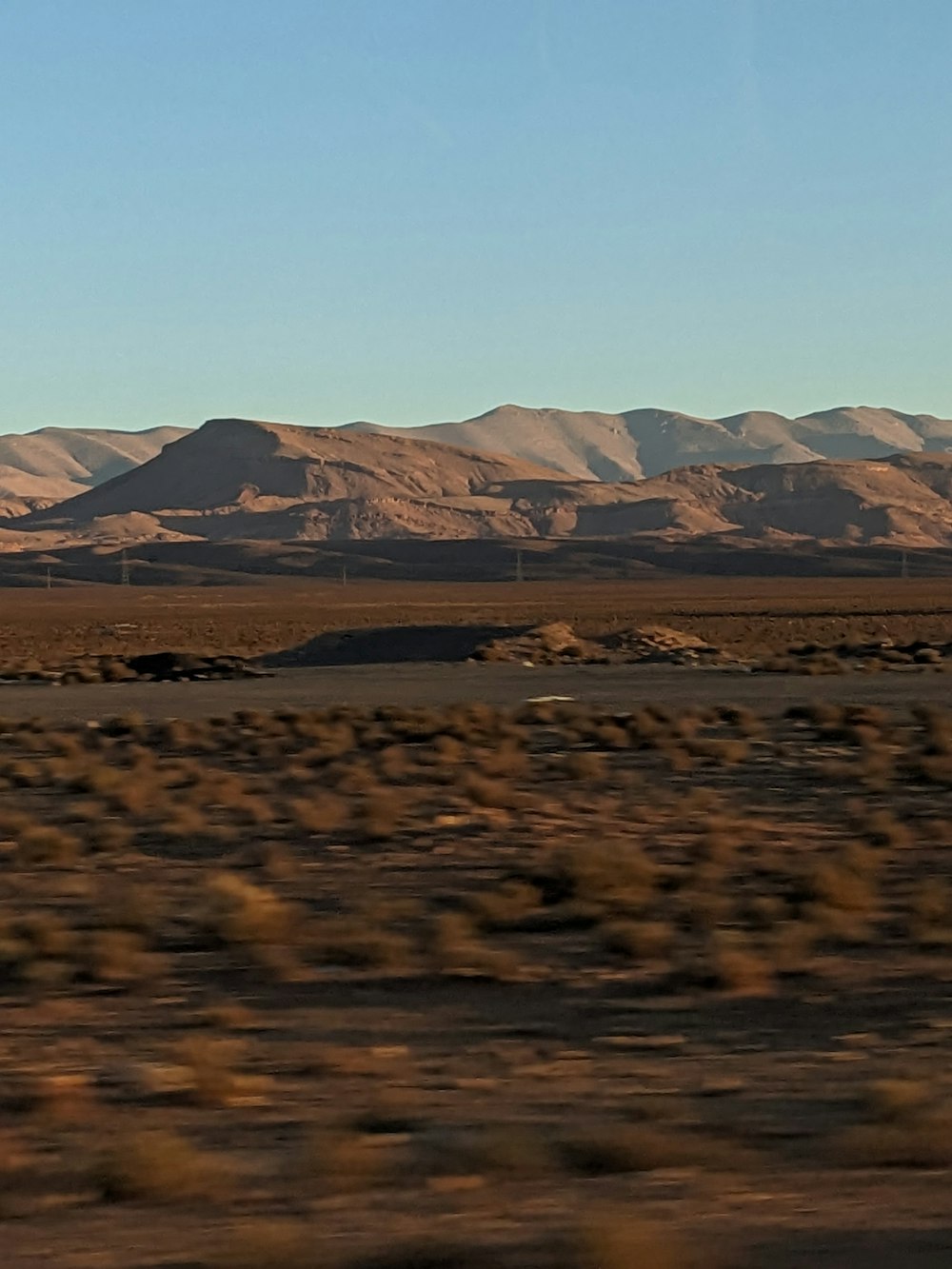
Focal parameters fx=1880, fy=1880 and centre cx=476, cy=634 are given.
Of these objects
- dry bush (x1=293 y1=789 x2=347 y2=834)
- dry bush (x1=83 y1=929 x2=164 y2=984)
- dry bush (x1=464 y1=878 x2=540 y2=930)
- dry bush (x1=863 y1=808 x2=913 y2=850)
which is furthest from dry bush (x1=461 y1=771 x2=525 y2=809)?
dry bush (x1=83 y1=929 x2=164 y2=984)

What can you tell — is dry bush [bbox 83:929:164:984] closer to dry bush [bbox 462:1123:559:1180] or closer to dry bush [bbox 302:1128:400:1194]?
dry bush [bbox 302:1128:400:1194]

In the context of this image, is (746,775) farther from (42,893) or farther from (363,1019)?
(363,1019)

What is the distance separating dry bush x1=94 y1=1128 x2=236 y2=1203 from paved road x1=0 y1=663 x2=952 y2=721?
26.3m

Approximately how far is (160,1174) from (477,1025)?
3288 millimetres

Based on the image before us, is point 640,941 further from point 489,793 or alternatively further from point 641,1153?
point 489,793

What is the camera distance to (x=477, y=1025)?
10.0 meters

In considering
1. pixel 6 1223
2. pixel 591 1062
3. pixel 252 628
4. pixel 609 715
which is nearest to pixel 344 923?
pixel 591 1062

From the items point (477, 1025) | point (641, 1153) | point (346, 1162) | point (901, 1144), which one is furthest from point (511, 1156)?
point (477, 1025)

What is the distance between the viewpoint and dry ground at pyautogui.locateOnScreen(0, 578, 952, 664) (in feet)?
236

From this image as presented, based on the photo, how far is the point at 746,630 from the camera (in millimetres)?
74688

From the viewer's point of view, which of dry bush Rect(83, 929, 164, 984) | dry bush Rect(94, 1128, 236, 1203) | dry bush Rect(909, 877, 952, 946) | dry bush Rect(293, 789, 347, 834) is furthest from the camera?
dry bush Rect(293, 789, 347, 834)

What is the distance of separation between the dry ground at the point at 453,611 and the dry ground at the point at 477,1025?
4290 centimetres

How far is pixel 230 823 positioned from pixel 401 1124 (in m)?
10.6

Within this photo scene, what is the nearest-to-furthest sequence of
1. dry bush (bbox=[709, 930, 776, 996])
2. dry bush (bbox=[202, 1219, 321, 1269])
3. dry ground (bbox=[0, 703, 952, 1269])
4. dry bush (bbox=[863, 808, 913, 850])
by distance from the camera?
1. dry bush (bbox=[202, 1219, 321, 1269])
2. dry ground (bbox=[0, 703, 952, 1269])
3. dry bush (bbox=[709, 930, 776, 996])
4. dry bush (bbox=[863, 808, 913, 850])
